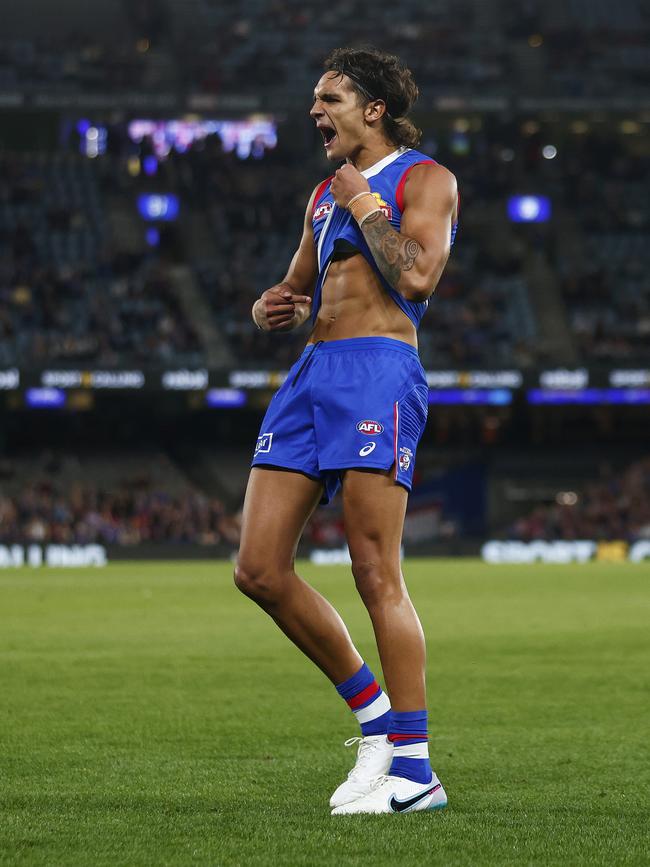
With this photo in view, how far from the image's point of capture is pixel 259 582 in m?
5.02

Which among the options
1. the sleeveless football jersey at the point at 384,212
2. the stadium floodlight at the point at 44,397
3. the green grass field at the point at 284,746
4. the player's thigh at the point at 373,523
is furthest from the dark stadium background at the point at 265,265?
the player's thigh at the point at 373,523

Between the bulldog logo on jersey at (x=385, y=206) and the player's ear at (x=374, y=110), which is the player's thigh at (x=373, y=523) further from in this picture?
the player's ear at (x=374, y=110)

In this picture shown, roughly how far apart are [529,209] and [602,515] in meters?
10.8

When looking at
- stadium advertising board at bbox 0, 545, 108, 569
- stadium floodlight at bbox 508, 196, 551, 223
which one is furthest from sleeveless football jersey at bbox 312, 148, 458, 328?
stadium floodlight at bbox 508, 196, 551, 223

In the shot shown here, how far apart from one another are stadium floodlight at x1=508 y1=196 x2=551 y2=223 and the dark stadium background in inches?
5.1

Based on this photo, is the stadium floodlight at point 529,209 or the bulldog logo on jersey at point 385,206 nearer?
the bulldog logo on jersey at point 385,206

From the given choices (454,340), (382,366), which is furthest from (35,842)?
(454,340)

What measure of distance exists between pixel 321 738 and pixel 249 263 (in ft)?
111

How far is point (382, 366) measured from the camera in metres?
5.03

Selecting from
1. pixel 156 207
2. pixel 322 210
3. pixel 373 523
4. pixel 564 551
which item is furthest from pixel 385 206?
pixel 156 207

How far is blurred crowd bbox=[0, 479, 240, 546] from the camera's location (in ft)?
109

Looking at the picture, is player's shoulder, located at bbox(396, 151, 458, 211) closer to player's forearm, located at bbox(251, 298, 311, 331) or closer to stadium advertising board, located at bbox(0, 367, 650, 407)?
player's forearm, located at bbox(251, 298, 311, 331)

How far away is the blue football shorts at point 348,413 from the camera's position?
4.95 m

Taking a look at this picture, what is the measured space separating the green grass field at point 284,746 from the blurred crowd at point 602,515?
21.4 metres
